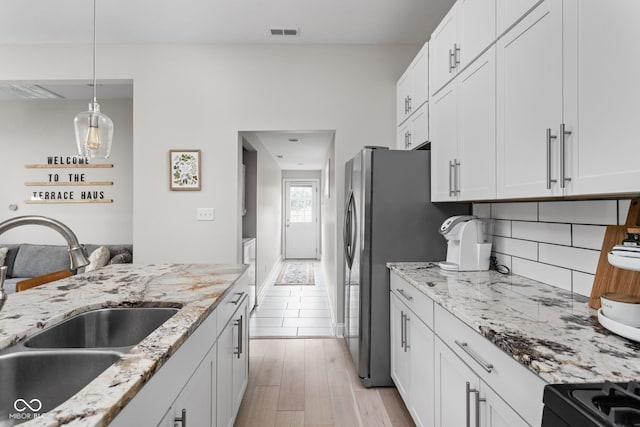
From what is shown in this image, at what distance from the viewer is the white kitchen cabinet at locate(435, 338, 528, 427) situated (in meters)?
1.12

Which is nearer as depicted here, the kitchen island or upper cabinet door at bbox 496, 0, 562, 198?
the kitchen island

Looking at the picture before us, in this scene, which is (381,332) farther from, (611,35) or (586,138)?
(611,35)

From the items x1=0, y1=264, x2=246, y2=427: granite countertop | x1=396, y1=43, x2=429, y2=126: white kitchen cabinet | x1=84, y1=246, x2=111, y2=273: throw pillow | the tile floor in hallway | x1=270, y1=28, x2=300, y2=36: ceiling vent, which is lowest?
the tile floor in hallway

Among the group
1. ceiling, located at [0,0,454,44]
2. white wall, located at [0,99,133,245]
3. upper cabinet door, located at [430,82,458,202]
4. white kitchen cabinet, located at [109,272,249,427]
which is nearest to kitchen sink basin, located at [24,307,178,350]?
white kitchen cabinet, located at [109,272,249,427]

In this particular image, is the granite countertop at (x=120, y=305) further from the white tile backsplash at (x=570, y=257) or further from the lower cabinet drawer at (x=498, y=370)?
the white tile backsplash at (x=570, y=257)

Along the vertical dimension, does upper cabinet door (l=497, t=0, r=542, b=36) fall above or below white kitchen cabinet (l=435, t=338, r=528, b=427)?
above

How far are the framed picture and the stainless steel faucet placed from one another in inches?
94.8

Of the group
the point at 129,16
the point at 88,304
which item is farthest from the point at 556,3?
the point at 129,16

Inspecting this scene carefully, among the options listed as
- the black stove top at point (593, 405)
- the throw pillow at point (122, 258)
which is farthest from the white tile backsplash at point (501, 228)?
the throw pillow at point (122, 258)

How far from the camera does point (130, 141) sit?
4.74 metres

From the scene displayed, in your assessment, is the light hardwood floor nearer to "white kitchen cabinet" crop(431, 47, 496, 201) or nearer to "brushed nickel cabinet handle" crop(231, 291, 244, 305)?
"brushed nickel cabinet handle" crop(231, 291, 244, 305)

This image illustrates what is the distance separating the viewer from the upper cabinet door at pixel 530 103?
4.34 feet

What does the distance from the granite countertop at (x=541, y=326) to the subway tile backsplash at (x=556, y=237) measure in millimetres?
79

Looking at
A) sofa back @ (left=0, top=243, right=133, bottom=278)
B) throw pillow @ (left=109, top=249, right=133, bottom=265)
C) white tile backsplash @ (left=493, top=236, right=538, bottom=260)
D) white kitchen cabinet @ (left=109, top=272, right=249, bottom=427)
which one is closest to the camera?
white kitchen cabinet @ (left=109, top=272, right=249, bottom=427)
